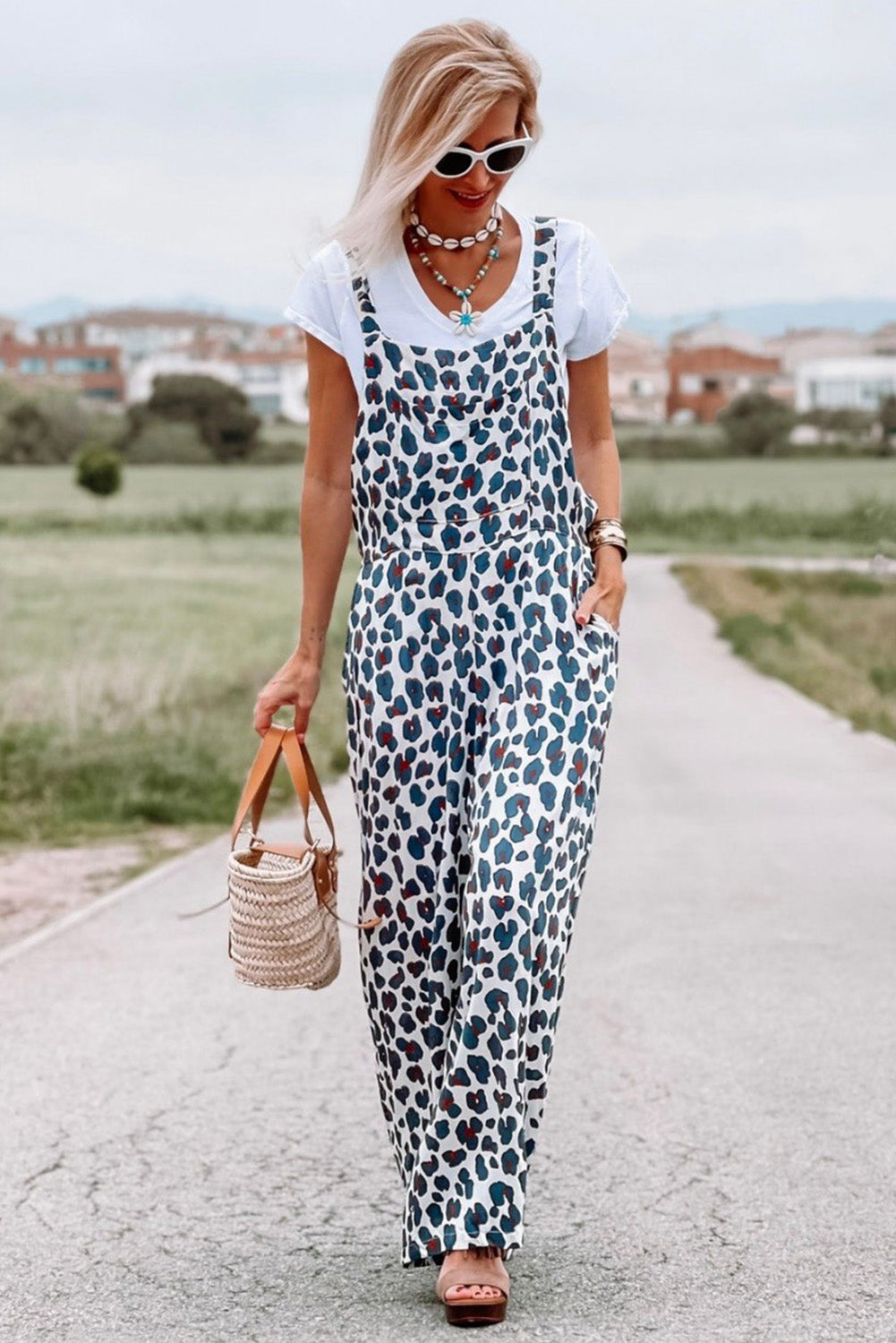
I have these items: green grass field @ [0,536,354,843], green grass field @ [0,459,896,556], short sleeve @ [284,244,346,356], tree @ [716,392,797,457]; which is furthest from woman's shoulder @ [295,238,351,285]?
tree @ [716,392,797,457]

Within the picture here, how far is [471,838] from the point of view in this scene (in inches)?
156

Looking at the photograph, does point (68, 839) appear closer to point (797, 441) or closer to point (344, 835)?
point (344, 835)

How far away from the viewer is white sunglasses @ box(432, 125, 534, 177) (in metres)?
3.93

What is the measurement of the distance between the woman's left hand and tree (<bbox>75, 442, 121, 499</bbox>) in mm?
60381

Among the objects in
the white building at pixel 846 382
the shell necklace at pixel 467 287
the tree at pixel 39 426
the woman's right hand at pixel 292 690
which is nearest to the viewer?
the shell necklace at pixel 467 287

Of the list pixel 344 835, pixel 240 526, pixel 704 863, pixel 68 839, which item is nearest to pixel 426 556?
pixel 704 863

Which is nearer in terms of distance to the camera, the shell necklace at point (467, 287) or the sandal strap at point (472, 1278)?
the sandal strap at point (472, 1278)

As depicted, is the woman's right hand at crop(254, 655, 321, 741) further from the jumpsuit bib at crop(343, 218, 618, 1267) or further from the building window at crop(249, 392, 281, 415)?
the building window at crop(249, 392, 281, 415)

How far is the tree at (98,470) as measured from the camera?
6425cm

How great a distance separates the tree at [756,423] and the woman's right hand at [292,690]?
2716 inches

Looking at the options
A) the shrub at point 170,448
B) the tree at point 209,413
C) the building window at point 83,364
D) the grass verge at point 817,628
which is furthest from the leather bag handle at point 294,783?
the building window at point 83,364

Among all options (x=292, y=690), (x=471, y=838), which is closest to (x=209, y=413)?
(x=292, y=690)

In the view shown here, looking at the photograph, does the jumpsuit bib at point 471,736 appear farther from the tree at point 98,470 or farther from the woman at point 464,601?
the tree at point 98,470

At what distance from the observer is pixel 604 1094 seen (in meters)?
5.71
